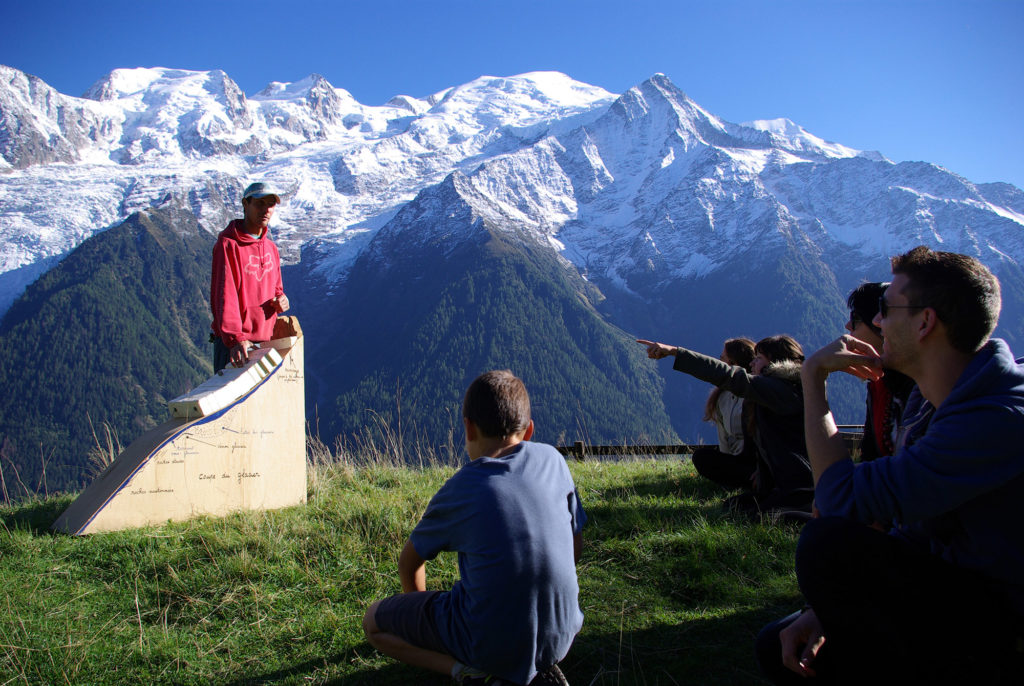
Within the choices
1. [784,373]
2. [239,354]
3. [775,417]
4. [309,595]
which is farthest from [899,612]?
[239,354]

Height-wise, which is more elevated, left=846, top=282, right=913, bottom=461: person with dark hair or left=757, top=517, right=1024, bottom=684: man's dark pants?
left=846, top=282, right=913, bottom=461: person with dark hair

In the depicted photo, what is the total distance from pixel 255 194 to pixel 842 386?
14506 cm

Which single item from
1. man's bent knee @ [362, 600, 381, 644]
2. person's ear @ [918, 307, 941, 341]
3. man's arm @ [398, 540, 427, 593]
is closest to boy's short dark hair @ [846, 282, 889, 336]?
person's ear @ [918, 307, 941, 341]

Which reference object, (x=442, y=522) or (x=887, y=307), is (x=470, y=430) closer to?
(x=442, y=522)

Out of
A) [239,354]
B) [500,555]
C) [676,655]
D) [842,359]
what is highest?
[239,354]

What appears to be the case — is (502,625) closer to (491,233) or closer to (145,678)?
(145,678)

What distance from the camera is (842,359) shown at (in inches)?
93.0

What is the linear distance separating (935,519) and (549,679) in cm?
133

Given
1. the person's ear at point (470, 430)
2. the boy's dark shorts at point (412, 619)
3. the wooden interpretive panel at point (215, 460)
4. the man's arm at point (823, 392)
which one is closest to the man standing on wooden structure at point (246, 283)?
the wooden interpretive panel at point (215, 460)

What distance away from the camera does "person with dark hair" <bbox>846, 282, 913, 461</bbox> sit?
2883mm

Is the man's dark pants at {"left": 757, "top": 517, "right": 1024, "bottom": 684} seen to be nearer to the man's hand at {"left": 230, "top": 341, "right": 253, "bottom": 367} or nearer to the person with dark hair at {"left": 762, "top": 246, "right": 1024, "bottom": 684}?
the person with dark hair at {"left": 762, "top": 246, "right": 1024, "bottom": 684}

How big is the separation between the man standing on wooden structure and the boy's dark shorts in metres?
2.77

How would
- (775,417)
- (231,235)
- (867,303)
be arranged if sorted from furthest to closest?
1. (231,235)
2. (775,417)
3. (867,303)

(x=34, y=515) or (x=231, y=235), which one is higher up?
(x=231, y=235)
